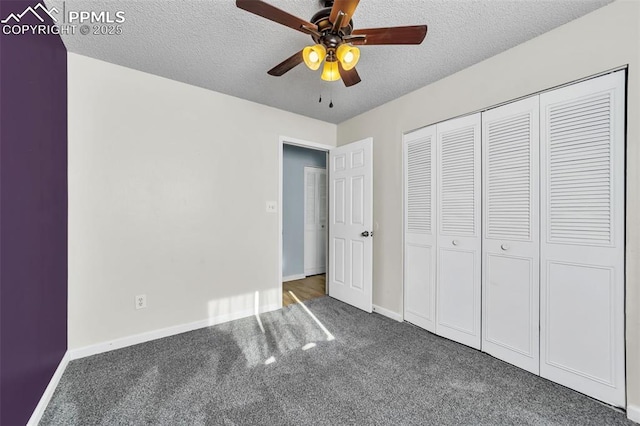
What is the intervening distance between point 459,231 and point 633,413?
1.45m

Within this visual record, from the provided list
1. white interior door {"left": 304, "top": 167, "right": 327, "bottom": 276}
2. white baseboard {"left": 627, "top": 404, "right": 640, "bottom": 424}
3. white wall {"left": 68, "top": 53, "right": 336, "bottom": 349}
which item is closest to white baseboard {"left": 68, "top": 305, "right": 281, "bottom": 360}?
white wall {"left": 68, "top": 53, "right": 336, "bottom": 349}

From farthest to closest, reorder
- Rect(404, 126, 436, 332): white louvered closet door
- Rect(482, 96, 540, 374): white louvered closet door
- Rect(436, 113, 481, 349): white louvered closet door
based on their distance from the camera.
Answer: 1. Rect(404, 126, 436, 332): white louvered closet door
2. Rect(436, 113, 481, 349): white louvered closet door
3. Rect(482, 96, 540, 374): white louvered closet door

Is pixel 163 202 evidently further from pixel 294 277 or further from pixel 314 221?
pixel 314 221

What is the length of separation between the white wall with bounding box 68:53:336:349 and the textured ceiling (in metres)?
0.30

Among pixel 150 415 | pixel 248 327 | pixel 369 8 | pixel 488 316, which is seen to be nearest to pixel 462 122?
pixel 369 8

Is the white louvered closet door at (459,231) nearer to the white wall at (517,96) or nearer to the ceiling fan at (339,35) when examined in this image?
the white wall at (517,96)

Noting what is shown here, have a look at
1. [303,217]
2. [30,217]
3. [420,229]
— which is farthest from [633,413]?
[303,217]

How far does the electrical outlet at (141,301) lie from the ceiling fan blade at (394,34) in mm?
2689

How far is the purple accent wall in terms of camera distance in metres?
1.26

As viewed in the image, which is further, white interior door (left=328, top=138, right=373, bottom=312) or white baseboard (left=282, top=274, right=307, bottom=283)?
white baseboard (left=282, top=274, right=307, bottom=283)

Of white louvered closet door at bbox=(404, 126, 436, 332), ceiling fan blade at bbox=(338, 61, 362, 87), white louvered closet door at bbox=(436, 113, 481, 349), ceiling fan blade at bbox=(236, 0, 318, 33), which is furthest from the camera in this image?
white louvered closet door at bbox=(404, 126, 436, 332)

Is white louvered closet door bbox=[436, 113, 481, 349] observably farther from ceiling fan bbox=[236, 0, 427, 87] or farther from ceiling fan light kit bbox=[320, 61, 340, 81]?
ceiling fan light kit bbox=[320, 61, 340, 81]

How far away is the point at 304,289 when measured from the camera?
13.5ft

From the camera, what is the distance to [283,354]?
221cm
